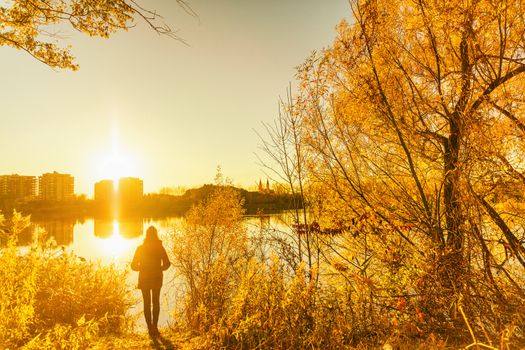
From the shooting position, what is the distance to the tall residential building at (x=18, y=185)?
314ft

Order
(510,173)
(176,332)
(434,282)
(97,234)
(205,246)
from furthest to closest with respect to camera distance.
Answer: (97,234) → (205,246) → (176,332) → (510,173) → (434,282)

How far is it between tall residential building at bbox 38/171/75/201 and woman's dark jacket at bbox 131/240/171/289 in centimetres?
13778

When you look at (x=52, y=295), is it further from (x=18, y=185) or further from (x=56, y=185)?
(x=56, y=185)

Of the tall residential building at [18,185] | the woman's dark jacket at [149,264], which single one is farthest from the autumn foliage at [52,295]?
the tall residential building at [18,185]

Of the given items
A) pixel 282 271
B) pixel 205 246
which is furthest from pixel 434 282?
pixel 205 246

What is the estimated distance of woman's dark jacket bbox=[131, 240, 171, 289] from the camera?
7098 millimetres

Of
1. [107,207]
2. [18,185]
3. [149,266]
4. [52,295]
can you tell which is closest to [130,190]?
[107,207]

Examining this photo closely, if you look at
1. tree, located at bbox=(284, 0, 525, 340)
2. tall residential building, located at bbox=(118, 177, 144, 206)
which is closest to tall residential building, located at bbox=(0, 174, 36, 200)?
tall residential building, located at bbox=(118, 177, 144, 206)

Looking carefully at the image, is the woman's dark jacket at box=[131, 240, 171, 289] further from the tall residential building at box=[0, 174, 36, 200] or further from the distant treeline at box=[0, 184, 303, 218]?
the tall residential building at box=[0, 174, 36, 200]

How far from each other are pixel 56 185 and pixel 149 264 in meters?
150

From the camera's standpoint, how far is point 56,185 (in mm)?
138875

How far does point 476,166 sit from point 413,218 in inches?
45.4

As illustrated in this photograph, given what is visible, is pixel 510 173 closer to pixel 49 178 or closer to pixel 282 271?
pixel 282 271

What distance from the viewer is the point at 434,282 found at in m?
4.51
